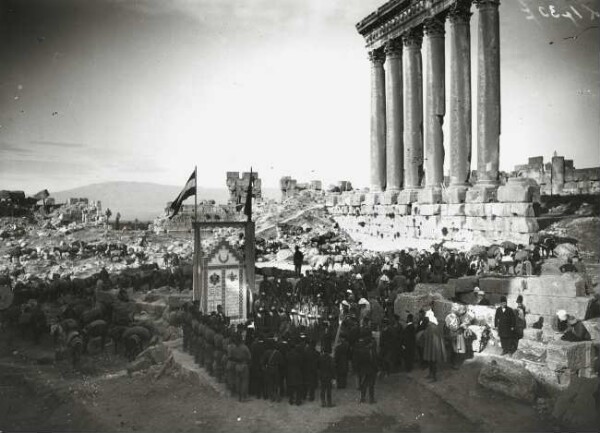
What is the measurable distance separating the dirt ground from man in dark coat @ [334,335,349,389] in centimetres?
21

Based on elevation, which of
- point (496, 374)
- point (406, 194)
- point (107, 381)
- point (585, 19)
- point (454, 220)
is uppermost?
point (585, 19)

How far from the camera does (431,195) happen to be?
80.9ft

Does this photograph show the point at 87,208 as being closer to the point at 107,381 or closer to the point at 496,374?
the point at 107,381

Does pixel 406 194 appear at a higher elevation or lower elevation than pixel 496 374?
higher

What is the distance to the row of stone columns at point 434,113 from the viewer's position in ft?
69.5

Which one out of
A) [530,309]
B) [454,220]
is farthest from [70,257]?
[530,309]

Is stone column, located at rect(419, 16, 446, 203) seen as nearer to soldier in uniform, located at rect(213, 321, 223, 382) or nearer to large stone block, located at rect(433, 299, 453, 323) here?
large stone block, located at rect(433, 299, 453, 323)

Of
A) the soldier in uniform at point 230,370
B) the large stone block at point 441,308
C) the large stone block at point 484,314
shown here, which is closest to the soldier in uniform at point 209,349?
the soldier in uniform at point 230,370

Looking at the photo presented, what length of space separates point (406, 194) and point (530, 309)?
14404 mm

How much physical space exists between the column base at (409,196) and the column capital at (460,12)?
870 centimetres

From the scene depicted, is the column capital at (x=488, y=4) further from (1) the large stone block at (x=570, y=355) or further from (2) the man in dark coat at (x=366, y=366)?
(2) the man in dark coat at (x=366, y=366)

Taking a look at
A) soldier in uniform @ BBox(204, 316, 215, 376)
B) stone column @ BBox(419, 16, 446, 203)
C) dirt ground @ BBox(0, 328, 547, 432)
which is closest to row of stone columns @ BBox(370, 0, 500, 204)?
stone column @ BBox(419, 16, 446, 203)

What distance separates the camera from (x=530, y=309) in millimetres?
12898

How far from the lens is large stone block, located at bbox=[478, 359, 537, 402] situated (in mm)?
8945
